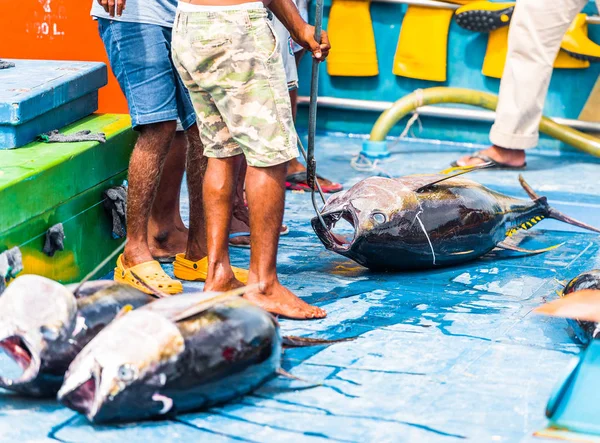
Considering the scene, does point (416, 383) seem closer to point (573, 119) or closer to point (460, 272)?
point (460, 272)

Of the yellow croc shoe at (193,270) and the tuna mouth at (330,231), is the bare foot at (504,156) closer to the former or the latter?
the tuna mouth at (330,231)

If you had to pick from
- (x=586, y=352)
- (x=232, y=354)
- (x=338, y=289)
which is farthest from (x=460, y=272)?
(x=232, y=354)

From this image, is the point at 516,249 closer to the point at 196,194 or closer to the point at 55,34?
the point at 196,194

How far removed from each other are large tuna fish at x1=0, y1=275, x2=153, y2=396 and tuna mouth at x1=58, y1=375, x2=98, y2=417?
19 centimetres

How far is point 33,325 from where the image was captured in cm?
324

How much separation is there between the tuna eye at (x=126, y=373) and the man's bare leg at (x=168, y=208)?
Result: 2.04 metres

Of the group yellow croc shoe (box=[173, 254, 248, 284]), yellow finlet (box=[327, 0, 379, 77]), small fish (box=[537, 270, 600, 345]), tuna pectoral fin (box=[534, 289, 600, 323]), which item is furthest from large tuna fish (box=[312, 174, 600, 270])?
yellow finlet (box=[327, 0, 379, 77])

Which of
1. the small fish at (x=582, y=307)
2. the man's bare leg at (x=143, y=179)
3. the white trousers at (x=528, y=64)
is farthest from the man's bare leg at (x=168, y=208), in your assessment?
the white trousers at (x=528, y=64)

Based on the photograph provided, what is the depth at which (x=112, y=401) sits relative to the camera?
306cm

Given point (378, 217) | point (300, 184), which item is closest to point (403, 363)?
point (378, 217)

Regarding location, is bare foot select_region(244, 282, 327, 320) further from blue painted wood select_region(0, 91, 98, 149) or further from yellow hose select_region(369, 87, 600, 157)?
yellow hose select_region(369, 87, 600, 157)

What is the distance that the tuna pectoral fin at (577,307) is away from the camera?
3594 millimetres

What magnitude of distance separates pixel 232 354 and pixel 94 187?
1760 millimetres

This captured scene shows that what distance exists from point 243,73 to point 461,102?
144 inches
